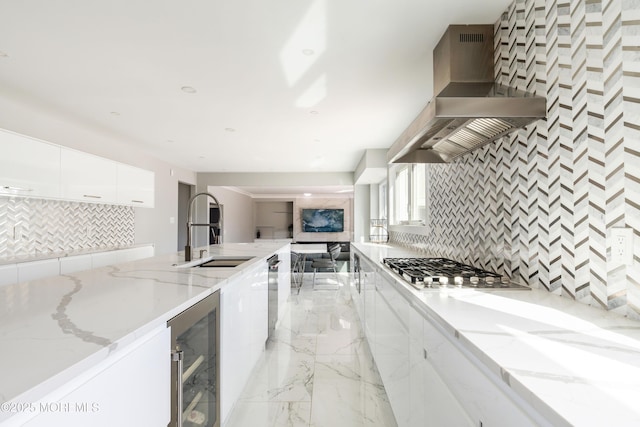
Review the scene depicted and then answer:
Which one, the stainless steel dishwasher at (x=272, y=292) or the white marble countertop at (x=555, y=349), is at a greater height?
the white marble countertop at (x=555, y=349)

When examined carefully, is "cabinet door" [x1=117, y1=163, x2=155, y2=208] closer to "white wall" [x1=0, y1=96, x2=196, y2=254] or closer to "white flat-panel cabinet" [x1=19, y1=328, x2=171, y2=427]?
"white wall" [x1=0, y1=96, x2=196, y2=254]

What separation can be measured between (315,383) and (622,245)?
6.45ft

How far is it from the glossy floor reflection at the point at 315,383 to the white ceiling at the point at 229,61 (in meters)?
2.32

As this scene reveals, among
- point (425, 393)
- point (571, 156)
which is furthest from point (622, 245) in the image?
point (425, 393)

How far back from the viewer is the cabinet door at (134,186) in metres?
4.02

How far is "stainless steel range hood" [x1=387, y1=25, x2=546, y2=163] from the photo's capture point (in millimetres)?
1362

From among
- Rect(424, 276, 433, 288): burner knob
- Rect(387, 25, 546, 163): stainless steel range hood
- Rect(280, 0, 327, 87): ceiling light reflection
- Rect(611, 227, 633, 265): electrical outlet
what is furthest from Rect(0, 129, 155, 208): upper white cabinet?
Rect(611, 227, 633, 265): electrical outlet

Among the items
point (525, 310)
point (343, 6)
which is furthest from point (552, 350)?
point (343, 6)

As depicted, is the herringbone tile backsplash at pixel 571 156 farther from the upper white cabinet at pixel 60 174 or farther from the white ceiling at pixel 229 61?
the upper white cabinet at pixel 60 174

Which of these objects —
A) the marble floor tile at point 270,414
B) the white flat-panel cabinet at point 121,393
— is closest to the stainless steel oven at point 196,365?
the white flat-panel cabinet at point 121,393

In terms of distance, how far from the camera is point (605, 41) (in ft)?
3.58

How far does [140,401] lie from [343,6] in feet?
6.30

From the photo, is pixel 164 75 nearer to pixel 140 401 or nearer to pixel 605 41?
pixel 140 401

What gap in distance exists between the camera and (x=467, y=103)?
1369mm
